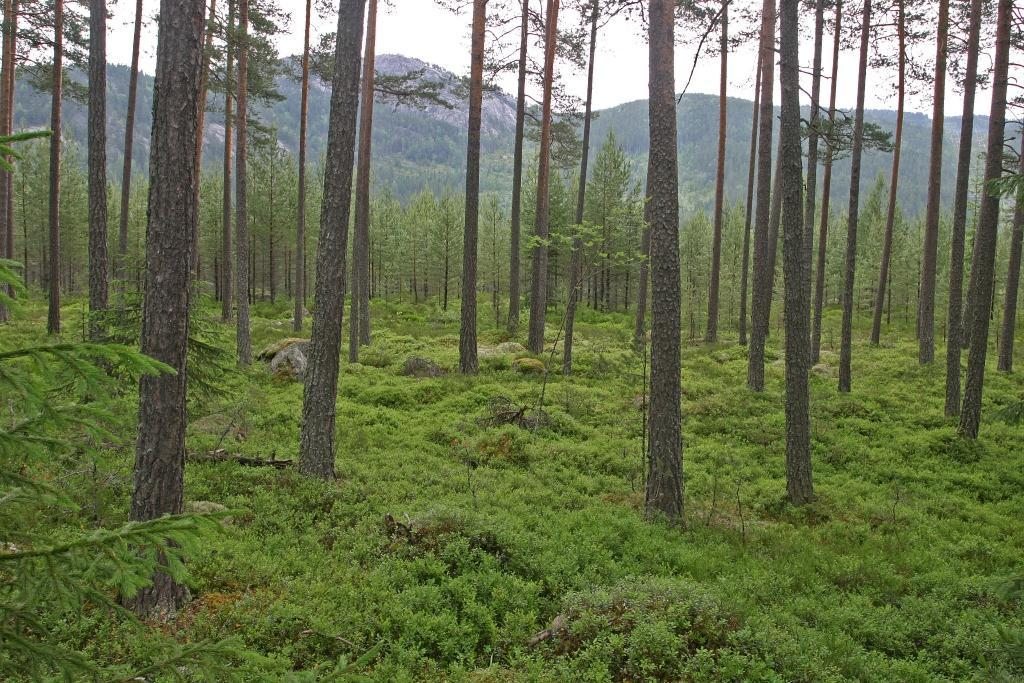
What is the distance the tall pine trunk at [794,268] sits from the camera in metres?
8.77

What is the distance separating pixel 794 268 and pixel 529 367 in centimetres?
828

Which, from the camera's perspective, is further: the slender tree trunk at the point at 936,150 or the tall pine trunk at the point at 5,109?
the tall pine trunk at the point at 5,109

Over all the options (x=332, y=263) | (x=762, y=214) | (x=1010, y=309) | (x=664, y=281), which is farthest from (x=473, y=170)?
(x=1010, y=309)

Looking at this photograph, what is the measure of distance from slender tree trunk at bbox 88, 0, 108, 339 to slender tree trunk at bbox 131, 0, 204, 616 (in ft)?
27.2

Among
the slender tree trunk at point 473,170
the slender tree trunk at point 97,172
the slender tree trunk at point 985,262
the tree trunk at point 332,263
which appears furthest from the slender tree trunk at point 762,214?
the slender tree trunk at point 97,172

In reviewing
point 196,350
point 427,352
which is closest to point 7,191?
point 427,352

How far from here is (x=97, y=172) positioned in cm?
1192

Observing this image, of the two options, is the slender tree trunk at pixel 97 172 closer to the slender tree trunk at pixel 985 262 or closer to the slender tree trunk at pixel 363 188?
the slender tree trunk at pixel 363 188

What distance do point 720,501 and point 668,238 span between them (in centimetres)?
426

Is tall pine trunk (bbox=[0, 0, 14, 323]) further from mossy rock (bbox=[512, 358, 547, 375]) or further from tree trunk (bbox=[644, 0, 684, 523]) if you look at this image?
tree trunk (bbox=[644, 0, 684, 523])

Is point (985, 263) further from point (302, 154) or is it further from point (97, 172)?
point (302, 154)

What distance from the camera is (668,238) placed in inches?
302

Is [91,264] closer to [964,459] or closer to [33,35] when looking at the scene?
[33,35]

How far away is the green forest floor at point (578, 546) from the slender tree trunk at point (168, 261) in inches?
17.4
